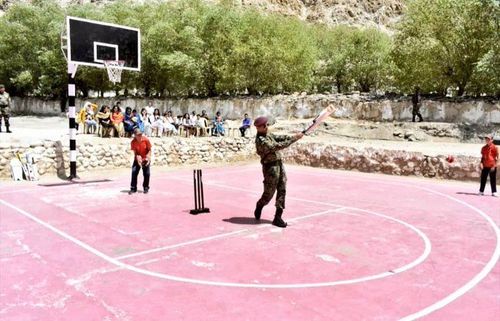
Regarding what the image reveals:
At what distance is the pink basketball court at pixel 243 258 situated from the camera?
5.46 m

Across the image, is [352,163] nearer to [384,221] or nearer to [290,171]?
[290,171]

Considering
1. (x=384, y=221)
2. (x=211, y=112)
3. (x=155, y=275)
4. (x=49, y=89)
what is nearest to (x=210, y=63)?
(x=211, y=112)

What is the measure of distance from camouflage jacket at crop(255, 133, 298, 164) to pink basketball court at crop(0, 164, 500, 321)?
140cm

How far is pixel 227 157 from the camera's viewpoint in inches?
852

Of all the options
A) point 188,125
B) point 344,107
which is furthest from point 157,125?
point 344,107

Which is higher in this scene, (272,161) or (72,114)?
(72,114)

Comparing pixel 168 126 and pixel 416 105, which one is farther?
pixel 416 105

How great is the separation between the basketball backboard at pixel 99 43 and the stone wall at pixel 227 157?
3.34 m

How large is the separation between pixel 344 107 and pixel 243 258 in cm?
2621

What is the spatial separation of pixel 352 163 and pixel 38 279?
15131 millimetres

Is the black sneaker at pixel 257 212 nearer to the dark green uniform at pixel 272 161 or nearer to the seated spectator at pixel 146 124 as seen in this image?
the dark green uniform at pixel 272 161

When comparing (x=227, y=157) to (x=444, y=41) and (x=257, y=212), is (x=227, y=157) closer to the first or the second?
(x=257, y=212)

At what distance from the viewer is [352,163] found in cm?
1956

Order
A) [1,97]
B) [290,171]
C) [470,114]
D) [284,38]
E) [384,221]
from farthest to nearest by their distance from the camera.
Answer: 1. [284,38]
2. [470,114]
3. [290,171]
4. [1,97]
5. [384,221]
